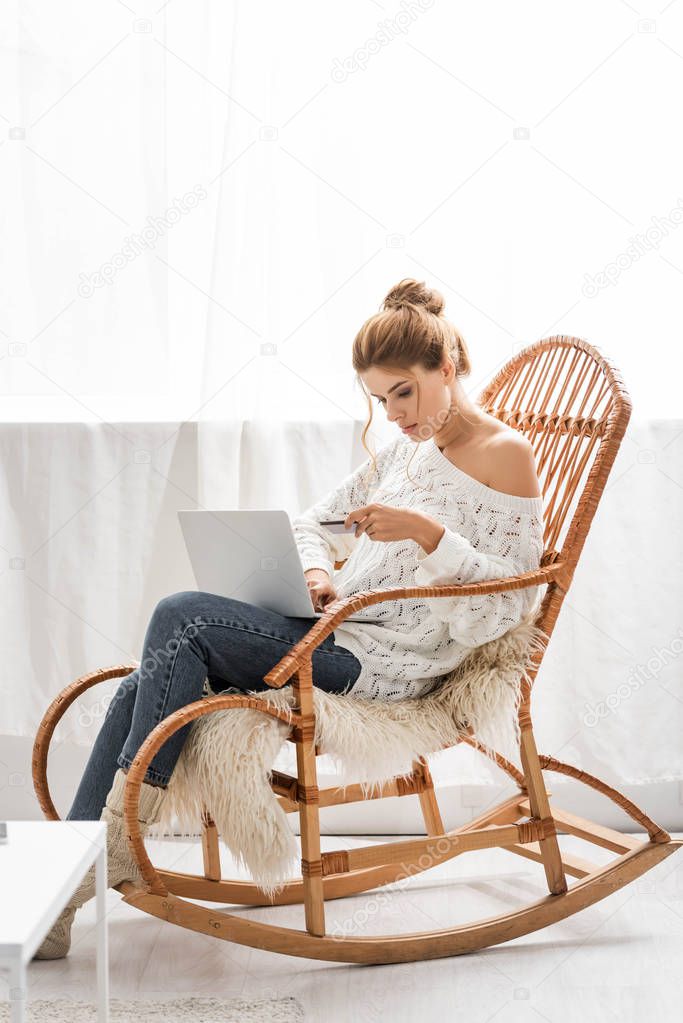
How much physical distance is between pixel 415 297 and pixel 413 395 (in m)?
0.20

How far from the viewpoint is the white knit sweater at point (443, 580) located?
184 cm

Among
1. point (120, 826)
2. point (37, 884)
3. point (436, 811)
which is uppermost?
point (37, 884)

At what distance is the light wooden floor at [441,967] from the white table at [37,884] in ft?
1.69

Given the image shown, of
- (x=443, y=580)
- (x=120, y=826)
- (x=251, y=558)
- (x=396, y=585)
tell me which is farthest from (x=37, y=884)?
(x=396, y=585)

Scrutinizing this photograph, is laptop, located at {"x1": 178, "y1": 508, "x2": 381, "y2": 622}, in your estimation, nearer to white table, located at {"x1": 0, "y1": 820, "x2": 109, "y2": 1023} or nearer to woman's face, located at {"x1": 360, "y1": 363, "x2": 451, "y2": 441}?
woman's face, located at {"x1": 360, "y1": 363, "x2": 451, "y2": 441}

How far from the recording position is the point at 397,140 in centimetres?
238

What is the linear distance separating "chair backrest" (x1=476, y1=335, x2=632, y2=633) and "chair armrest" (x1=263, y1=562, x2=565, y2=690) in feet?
0.47

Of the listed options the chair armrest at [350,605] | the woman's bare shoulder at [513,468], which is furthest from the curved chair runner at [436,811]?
the woman's bare shoulder at [513,468]

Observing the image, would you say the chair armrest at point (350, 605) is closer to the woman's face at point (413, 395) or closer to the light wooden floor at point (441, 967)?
the woman's face at point (413, 395)

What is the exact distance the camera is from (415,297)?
1.98 metres

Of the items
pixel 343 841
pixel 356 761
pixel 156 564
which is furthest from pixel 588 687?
pixel 156 564

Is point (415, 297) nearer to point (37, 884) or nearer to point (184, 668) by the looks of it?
point (184, 668)

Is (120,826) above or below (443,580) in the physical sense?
below

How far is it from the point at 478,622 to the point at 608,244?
102cm
